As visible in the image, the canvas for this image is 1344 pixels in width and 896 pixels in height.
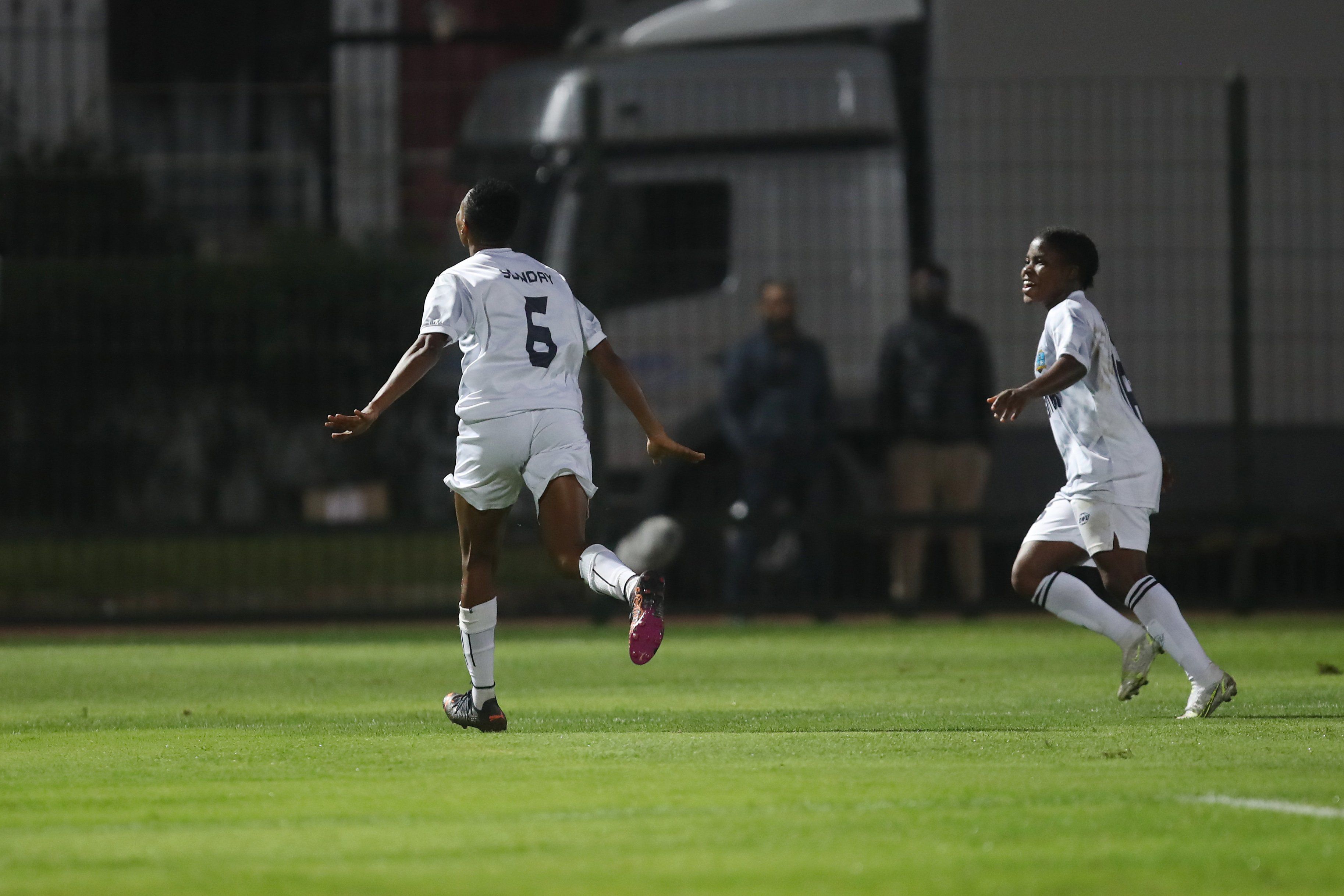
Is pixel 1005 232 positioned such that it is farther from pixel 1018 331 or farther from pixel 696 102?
pixel 696 102

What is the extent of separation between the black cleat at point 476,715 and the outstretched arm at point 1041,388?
1.93 metres

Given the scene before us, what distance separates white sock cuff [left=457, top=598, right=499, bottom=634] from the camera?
6.97 m

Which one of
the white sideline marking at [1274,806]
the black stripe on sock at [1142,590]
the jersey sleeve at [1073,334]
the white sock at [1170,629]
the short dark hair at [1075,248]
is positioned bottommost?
the white sideline marking at [1274,806]

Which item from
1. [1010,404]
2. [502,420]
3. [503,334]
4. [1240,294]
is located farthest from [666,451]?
[1240,294]

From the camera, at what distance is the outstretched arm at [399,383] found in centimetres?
661

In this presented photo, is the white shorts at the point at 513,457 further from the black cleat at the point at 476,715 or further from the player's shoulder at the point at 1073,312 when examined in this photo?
the player's shoulder at the point at 1073,312

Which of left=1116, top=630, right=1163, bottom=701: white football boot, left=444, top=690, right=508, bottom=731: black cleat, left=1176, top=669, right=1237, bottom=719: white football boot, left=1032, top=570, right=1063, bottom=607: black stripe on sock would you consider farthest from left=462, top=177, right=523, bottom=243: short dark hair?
left=1176, top=669, right=1237, bottom=719: white football boot

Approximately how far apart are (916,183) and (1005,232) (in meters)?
0.72

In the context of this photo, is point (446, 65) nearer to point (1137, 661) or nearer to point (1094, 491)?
point (1094, 491)

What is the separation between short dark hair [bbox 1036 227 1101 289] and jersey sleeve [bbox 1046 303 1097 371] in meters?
0.29

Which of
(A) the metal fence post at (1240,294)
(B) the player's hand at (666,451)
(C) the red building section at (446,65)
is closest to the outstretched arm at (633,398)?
(B) the player's hand at (666,451)

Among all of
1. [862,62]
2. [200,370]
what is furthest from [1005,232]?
[200,370]

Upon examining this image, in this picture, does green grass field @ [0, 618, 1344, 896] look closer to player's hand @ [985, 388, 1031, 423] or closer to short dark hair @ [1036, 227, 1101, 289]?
player's hand @ [985, 388, 1031, 423]

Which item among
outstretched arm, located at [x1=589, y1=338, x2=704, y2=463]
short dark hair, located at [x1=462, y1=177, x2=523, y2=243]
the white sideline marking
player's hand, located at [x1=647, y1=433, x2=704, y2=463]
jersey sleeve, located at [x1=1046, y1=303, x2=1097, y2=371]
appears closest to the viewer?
the white sideline marking
